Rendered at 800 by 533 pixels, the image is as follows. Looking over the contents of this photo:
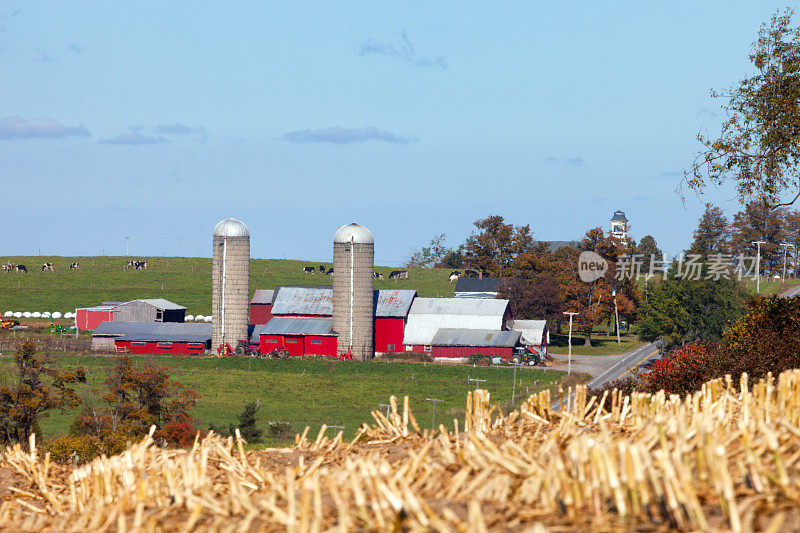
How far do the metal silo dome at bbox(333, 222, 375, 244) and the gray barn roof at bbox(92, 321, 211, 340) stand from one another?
16.5m

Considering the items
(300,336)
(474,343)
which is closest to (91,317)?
(300,336)

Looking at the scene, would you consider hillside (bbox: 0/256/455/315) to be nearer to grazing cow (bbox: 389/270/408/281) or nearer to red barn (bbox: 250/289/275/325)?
grazing cow (bbox: 389/270/408/281)

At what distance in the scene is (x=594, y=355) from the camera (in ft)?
307

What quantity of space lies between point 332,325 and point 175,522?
79.1m

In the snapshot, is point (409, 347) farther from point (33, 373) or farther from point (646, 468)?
point (646, 468)

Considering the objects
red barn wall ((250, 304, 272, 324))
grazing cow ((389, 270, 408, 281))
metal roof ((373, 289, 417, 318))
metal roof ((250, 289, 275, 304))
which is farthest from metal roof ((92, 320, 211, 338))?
grazing cow ((389, 270, 408, 281))

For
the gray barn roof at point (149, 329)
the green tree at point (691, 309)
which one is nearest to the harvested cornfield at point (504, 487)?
the green tree at point (691, 309)

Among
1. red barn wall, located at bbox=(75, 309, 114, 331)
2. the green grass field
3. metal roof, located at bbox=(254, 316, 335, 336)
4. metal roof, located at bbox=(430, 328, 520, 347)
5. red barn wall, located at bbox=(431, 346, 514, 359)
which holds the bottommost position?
the green grass field

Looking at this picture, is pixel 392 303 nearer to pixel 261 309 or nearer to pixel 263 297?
pixel 261 309

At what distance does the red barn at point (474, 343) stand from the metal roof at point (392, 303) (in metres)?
4.72

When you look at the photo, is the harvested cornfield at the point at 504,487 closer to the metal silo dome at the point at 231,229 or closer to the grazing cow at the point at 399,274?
the metal silo dome at the point at 231,229

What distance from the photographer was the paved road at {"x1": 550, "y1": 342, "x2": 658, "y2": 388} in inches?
2847

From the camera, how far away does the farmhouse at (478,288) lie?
363 ft

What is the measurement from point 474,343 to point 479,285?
28659mm
